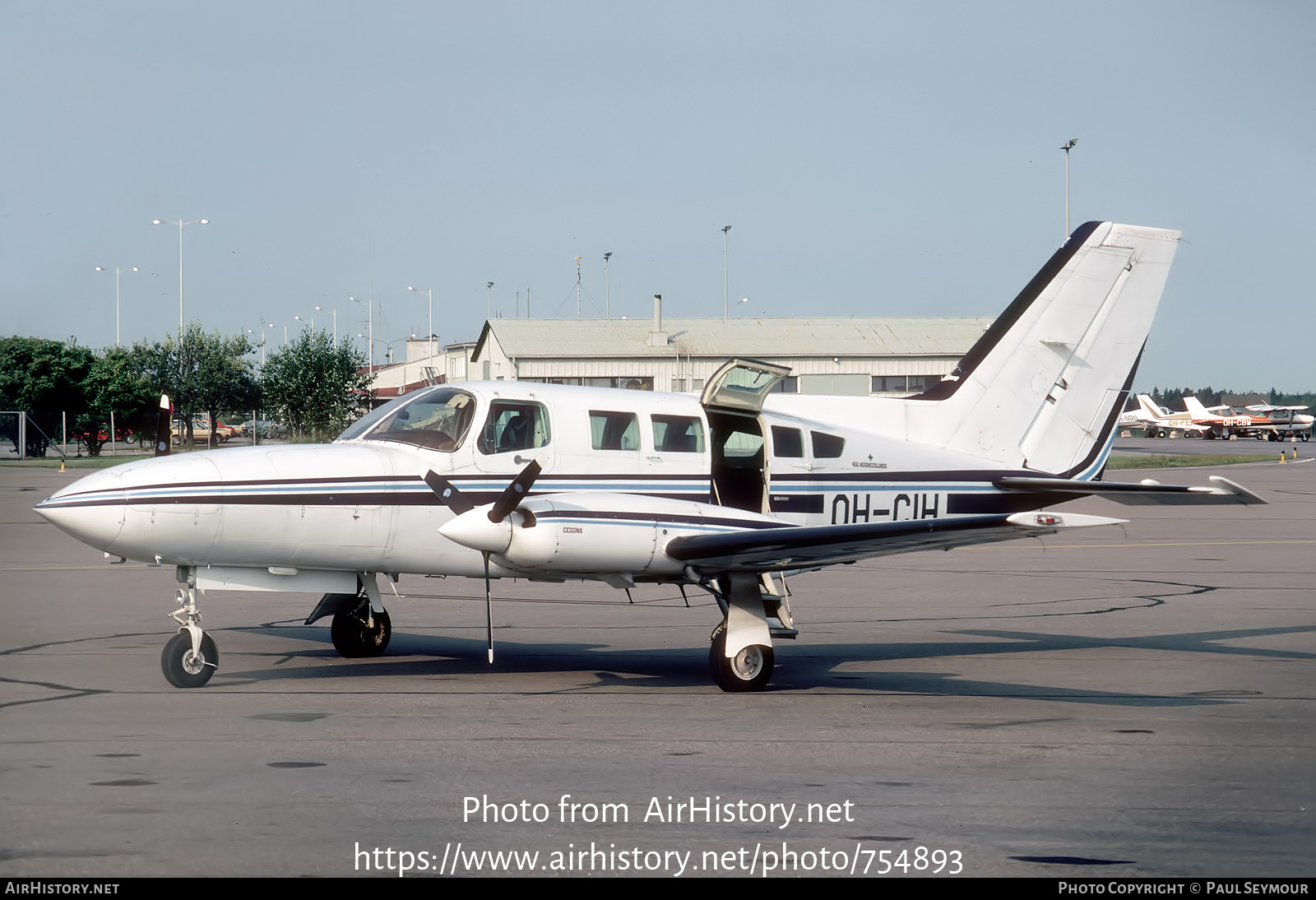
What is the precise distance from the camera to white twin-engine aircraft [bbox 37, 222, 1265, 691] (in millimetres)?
10188

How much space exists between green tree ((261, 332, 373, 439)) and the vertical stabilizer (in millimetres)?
39681

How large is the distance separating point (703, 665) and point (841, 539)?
9.22 ft

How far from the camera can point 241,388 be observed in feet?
267

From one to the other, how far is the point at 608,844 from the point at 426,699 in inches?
169

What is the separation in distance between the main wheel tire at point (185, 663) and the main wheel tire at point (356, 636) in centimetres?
205

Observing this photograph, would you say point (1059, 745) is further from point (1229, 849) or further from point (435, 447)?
point (435, 447)

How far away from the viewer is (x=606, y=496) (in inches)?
428

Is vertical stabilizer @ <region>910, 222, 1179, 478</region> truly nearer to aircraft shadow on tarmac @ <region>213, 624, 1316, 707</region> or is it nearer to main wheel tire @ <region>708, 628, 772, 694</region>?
aircraft shadow on tarmac @ <region>213, 624, 1316, 707</region>

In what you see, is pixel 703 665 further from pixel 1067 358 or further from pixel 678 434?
pixel 1067 358

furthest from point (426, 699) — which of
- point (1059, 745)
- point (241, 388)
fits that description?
point (241, 388)

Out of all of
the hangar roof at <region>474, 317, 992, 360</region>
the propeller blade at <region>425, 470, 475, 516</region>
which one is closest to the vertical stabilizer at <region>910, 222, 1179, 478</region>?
the propeller blade at <region>425, 470, 475, 516</region>

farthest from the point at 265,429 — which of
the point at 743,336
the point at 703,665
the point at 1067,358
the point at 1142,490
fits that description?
the point at 1142,490

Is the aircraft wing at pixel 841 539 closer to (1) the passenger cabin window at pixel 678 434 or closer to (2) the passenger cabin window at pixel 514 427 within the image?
(1) the passenger cabin window at pixel 678 434

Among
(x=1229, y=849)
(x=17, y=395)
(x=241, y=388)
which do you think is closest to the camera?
(x=1229, y=849)
